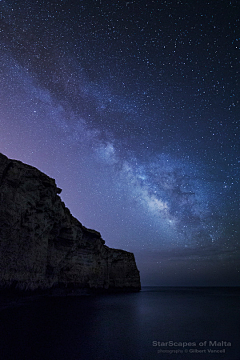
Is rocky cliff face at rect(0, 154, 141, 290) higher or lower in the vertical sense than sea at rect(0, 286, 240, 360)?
higher

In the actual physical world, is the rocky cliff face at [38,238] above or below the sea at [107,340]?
above

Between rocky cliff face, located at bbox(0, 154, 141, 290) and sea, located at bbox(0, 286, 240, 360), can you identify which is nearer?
sea, located at bbox(0, 286, 240, 360)

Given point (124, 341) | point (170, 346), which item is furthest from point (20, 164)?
point (170, 346)

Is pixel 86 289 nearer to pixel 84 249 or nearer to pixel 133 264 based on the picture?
pixel 84 249

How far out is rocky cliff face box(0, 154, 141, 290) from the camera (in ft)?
88.4

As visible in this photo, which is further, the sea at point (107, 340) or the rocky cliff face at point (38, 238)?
the rocky cliff face at point (38, 238)

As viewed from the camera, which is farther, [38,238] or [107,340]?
[38,238]

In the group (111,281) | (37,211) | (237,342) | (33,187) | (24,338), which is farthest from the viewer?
(111,281)

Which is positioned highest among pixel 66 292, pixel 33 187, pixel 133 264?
pixel 33 187

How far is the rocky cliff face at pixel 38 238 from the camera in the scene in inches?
1061

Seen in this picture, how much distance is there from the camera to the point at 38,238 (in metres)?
33.9

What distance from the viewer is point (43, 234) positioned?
1403 inches

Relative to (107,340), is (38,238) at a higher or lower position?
higher

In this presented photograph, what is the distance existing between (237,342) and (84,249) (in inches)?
1675
